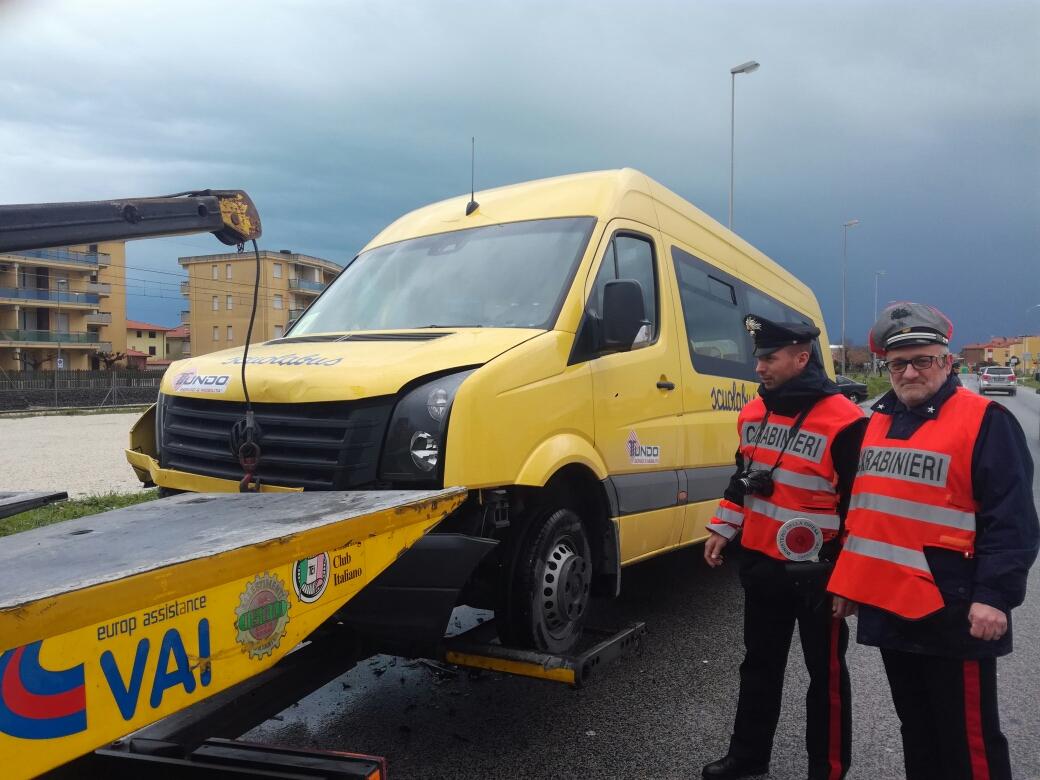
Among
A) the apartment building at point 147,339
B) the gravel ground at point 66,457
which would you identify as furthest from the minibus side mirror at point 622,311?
the apartment building at point 147,339

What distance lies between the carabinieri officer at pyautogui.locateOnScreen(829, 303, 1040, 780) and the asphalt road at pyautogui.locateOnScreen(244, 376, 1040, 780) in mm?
1007

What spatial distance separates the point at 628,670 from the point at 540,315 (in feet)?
6.88

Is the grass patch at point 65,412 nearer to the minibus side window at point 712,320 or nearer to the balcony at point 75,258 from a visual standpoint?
the minibus side window at point 712,320

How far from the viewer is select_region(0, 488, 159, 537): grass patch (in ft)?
24.3

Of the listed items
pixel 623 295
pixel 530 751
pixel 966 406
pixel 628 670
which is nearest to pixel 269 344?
pixel 623 295

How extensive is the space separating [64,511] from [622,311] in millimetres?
6372

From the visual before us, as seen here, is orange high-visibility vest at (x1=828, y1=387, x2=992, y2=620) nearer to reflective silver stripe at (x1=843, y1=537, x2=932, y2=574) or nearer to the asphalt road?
reflective silver stripe at (x1=843, y1=537, x2=932, y2=574)

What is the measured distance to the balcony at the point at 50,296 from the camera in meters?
56.9

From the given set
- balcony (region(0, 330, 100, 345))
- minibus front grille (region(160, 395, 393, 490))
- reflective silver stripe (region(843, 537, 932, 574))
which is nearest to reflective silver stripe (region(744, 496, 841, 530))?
reflective silver stripe (region(843, 537, 932, 574))

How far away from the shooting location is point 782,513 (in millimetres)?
3279

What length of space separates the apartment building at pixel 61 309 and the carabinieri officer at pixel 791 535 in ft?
192

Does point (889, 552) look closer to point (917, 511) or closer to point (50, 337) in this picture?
point (917, 511)

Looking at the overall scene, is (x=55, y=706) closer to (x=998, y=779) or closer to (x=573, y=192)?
(x=998, y=779)

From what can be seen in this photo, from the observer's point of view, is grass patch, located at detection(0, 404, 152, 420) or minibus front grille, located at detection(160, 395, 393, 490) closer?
minibus front grille, located at detection(160, 395, 393, 490)
